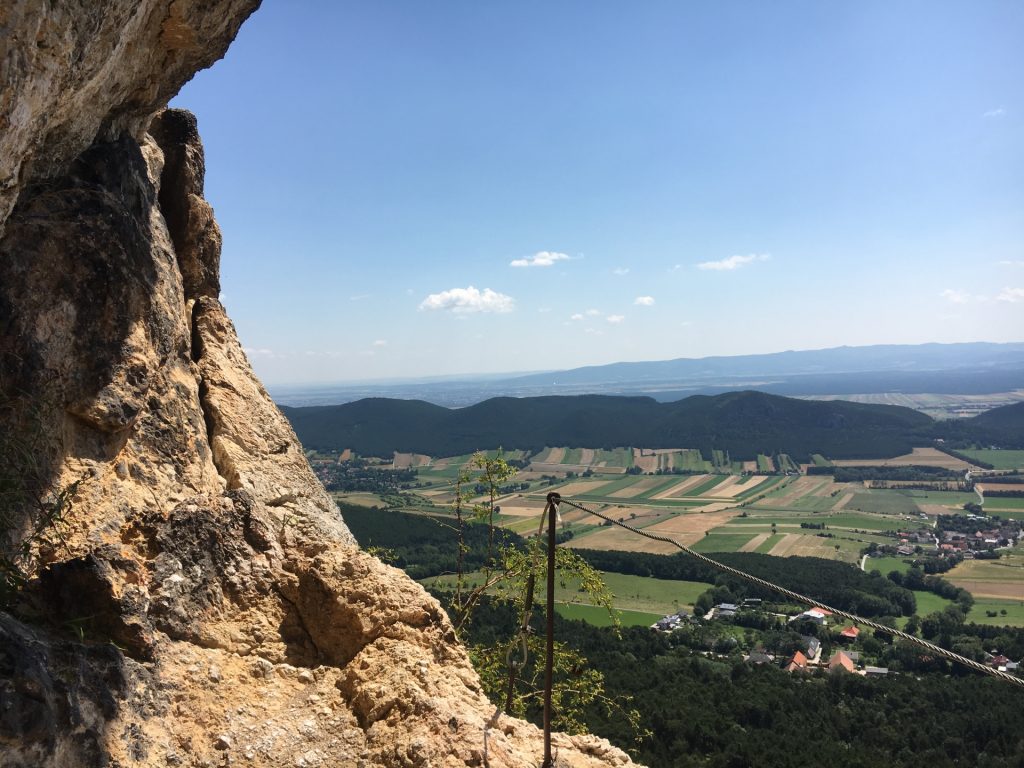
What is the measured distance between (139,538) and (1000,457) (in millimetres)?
221733

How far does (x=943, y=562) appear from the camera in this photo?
92812mm

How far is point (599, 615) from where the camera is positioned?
236 ft

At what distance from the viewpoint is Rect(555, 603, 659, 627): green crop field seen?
6781 centimetres

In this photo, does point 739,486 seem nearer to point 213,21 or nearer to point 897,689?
point 897,689

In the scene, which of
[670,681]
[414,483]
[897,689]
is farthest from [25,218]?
[414,483]

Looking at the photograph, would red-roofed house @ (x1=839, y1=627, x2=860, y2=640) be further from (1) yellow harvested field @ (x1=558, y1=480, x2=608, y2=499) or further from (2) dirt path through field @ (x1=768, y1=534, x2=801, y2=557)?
(1) yellow harvested field @ (x1=558, y1=480, x2=608, y2=499)

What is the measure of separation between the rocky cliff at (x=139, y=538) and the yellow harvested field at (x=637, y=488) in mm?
145302

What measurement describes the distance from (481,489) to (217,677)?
8.75 meters

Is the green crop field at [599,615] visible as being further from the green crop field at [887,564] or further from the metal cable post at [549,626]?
the metal cable post at [549,626]

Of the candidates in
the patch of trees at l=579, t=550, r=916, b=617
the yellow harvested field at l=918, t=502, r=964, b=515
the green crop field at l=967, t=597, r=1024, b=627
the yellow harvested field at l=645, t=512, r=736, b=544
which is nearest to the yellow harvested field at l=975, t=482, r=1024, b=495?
the yellow harvested field at l=918, t=502, r=964, b=515

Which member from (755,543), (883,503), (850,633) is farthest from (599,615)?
(883,503)

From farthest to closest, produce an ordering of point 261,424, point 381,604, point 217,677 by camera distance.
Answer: point 261,424 → point 381,604 → point 217,677

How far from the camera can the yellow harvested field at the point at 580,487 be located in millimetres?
153613

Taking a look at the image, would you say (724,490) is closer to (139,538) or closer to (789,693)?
(789,693)
